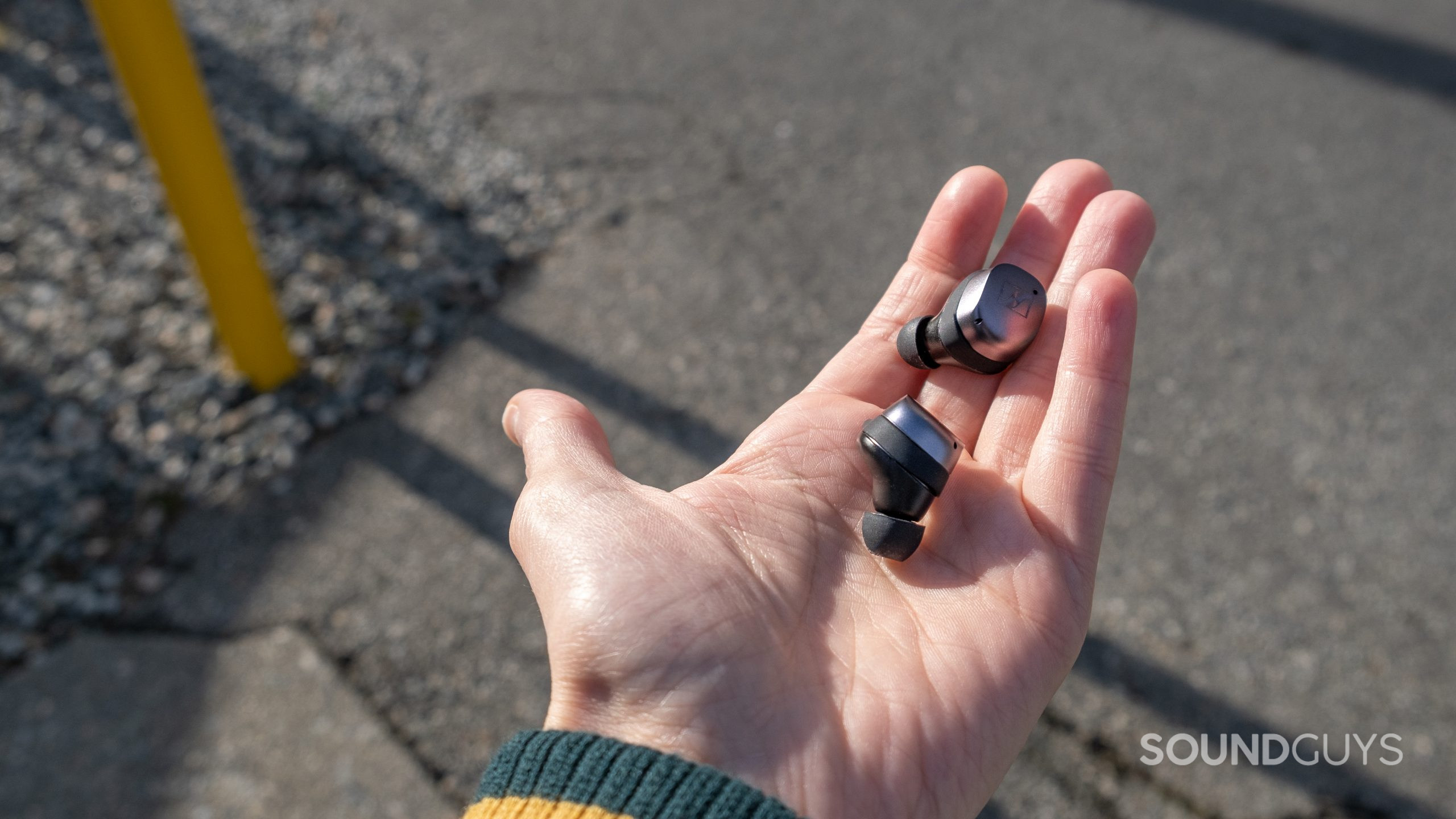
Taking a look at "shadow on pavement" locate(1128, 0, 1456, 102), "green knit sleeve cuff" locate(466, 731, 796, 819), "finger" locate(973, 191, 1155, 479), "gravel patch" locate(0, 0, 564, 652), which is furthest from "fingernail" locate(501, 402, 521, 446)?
"shadow on pavement" locate(1128, 0, 1456, 102)

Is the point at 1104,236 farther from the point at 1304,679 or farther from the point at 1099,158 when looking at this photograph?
the point at 1099,158

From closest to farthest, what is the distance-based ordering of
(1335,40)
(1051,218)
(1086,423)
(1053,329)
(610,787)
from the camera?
(610,787) → (1086,423) → (1053,329) → (1051,218) → (1335,40)

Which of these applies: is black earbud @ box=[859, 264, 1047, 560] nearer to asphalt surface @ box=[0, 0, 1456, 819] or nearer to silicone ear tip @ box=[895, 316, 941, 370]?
silicone ear tip @ box=[895, 316, 941, 370]

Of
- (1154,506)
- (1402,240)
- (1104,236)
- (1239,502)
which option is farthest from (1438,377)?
(1104,236)

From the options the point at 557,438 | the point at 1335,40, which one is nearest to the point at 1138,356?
the point at 557,438

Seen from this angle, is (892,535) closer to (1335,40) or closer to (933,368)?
(933,368)

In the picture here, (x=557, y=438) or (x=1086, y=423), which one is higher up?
(x=557, y=438)

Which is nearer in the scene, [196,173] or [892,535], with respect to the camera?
[892,535]

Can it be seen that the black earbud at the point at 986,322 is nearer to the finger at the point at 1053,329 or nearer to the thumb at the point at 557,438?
the finger at the point at 1053,329
